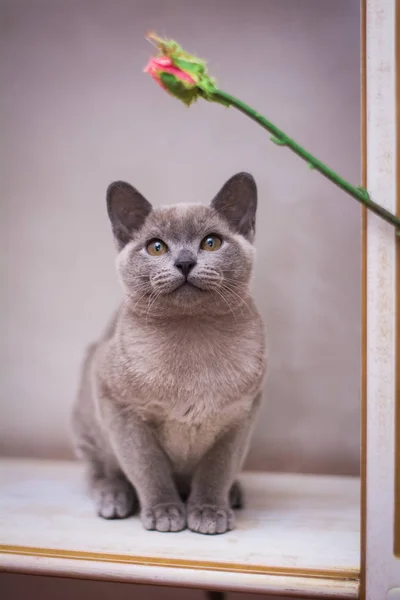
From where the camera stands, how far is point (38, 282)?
5.05ft

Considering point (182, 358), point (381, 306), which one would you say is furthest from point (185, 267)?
point (381, 306)

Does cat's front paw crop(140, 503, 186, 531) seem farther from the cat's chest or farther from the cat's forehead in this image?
the cat's forehead

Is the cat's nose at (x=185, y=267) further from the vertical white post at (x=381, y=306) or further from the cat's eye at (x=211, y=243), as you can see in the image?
the vertical white post at (x=381, y=306)

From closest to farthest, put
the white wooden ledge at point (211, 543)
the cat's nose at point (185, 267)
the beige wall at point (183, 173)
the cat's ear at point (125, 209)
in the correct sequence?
1. the white wooden ledge at point (211, 543)
2. the cat's nose at point (185, 267)
3. the cat's ear at point (125, 209)
4. the beige wall at point (183, 173)

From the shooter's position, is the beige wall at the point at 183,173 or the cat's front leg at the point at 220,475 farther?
the beige wall at the point at 183,173

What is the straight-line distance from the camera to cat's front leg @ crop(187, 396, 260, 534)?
1135 mm

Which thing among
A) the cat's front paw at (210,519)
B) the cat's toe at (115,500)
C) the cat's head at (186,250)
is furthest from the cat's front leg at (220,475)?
the cat's head at (186,250)

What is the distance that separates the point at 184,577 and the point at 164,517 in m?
0.17

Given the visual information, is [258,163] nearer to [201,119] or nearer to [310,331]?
[201,119]

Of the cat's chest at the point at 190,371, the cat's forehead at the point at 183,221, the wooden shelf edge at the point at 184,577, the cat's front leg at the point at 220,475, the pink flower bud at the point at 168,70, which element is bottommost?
the wooden shelf edge at the point at 184,577

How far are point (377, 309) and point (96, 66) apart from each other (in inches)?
35.8

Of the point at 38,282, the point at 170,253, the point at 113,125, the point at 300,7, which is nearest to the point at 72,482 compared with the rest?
the point at 38,282

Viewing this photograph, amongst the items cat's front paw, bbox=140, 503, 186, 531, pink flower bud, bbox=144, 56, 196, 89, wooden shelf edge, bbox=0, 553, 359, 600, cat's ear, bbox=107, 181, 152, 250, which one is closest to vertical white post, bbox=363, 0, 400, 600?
wooden shelf edge, bbox=0, 553, 359, 600

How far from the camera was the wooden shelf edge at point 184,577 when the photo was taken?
3.01ft
